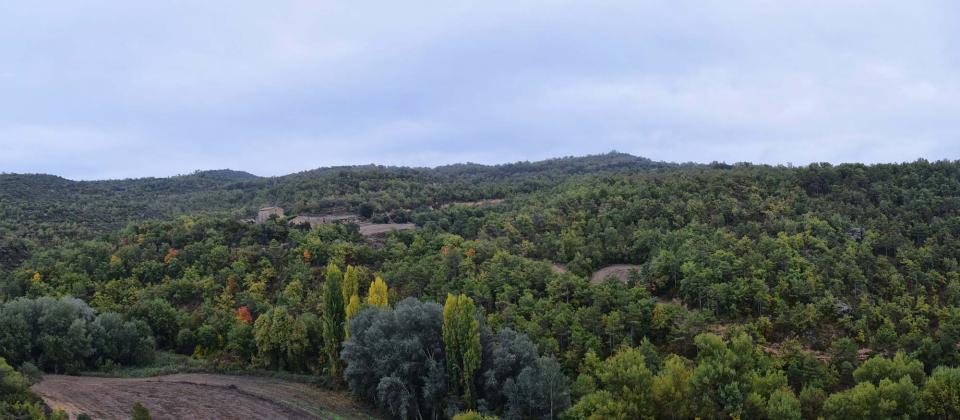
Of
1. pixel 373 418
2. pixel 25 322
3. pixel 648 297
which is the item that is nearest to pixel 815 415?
pixel 648 297

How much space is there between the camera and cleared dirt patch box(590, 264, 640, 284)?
170ft

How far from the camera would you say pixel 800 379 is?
37.0 metres

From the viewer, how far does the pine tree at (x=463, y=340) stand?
3591cm

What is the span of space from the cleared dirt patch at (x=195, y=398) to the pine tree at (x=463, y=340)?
21.0 ft

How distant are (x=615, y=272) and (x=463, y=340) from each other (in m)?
21.9

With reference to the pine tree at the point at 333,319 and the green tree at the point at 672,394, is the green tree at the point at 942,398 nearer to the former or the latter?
the green tree at the point at 672,394

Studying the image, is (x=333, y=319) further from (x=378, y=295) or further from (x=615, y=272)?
(x=615, y=272)

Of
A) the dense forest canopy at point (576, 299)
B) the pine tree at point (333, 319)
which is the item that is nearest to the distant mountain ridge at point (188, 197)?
the dense forest canopy at point (576, 299)

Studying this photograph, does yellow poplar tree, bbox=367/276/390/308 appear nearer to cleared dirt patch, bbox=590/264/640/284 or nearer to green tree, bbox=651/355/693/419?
cleared dirt patch, bbox=590/264/640/284

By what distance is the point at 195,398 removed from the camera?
121 feet

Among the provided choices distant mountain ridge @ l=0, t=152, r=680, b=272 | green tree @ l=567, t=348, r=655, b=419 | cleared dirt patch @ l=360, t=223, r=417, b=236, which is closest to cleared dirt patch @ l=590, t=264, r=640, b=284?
green tree @ l=567, t=348, r=655, b=419

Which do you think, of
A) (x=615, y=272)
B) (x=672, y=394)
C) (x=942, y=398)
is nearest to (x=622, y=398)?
(x=672, y=394)

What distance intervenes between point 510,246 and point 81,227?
59.0 metres

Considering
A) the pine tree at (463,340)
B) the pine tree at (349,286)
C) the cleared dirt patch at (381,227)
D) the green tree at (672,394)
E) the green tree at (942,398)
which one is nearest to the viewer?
the green tree at (942,398)
